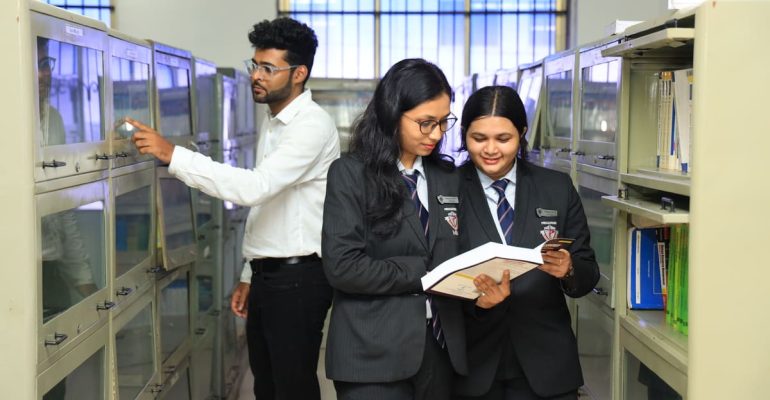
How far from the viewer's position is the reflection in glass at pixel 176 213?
3.32 m

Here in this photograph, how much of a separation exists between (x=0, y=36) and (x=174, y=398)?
2120mm

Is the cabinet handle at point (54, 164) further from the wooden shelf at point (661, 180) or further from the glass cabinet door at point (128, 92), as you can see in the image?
the wooden shelf at point (661, 180)

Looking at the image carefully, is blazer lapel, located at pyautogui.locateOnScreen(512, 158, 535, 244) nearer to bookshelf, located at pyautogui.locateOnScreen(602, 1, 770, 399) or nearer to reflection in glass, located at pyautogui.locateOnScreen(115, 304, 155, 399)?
bookshelf, located at pyautogui.locateOnScreen(602, 1, 770, 399)

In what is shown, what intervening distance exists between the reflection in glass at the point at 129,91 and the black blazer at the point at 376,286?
0.94 metres

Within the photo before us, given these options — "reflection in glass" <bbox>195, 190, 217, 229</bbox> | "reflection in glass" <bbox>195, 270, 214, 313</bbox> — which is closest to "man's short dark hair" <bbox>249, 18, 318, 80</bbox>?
"reflection in glass" <bbox>195, 190, 217, 229</bbox>

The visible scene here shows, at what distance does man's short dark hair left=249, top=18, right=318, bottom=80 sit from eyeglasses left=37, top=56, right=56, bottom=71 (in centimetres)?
102

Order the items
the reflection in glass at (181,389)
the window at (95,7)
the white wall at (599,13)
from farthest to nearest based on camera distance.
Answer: the window at (95,7) → the white wall at (599,13) → the reflection in glass at (181,389)

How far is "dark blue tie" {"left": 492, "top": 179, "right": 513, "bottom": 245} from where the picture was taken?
7.88ft

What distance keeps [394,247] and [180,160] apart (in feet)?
2.84

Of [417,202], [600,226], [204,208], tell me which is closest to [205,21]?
[204,208]

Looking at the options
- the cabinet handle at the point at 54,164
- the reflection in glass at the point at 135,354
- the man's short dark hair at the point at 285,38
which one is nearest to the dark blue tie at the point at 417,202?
the cabinet handle at the point at 54,164

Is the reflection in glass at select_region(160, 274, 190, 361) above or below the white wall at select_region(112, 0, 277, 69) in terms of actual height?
below

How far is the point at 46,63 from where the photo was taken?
210 centimetres

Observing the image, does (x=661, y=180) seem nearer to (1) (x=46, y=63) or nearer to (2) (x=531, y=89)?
(1) (x=46, y=63)
